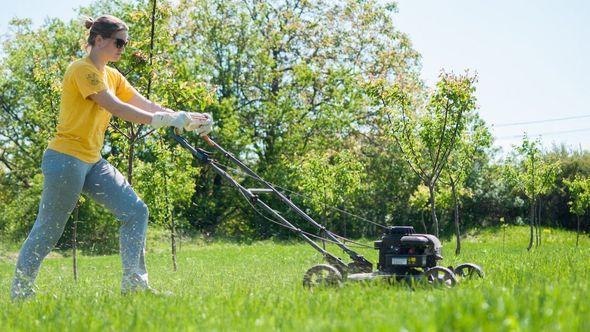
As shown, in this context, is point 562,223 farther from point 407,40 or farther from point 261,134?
point 261,134

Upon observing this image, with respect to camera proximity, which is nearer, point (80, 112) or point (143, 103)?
point (80, 112)

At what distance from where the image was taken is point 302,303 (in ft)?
12.8

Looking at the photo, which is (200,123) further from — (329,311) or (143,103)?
(329,311)

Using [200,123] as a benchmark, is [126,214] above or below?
below

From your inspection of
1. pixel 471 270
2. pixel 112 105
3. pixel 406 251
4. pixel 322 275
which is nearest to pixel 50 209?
pixel 112 105

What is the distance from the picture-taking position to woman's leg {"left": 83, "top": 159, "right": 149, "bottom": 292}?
5.32 metres

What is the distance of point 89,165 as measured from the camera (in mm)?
5324

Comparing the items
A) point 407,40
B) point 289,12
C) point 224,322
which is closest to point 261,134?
point 289,12

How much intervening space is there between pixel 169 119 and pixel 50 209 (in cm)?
111

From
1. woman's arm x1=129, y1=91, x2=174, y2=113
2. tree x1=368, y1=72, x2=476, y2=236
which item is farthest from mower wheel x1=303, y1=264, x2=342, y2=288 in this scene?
tree x1=368, y1=72, x2=476, y2=236

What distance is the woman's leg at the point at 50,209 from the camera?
5176 millimetres

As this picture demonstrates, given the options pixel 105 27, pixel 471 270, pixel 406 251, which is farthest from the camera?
pixel 471 270

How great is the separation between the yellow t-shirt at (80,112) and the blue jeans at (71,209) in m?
0.08

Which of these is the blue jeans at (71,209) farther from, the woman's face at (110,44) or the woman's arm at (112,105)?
the woman's face at (110,44)
